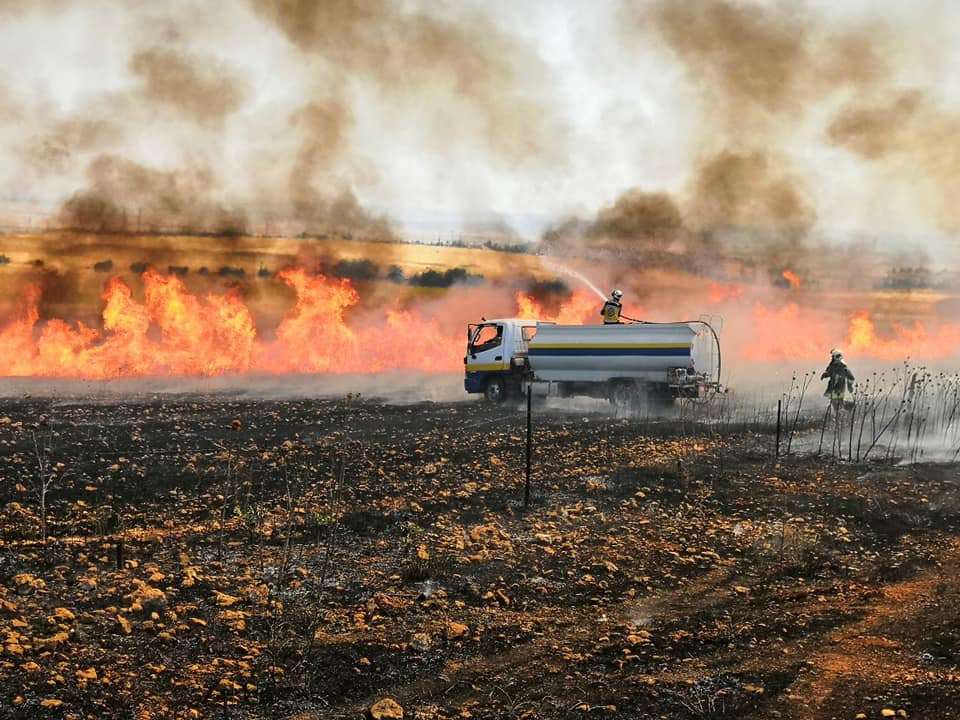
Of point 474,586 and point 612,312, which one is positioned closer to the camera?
point 474,586

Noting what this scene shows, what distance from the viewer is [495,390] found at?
80.2 ft

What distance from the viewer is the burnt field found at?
17.9 ft

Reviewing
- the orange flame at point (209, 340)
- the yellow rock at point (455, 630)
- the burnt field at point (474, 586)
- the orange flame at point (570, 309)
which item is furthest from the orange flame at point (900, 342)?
the yellow rock at point (455, 630)

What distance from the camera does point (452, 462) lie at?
45.1 ft

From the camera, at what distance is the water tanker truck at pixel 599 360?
2177 cm

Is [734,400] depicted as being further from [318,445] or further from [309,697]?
[309,697]

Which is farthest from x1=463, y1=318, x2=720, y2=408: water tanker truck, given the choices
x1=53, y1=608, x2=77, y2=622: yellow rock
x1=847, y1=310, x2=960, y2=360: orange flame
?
x1=847, y1=310, x2=960, y2=360: orange flame

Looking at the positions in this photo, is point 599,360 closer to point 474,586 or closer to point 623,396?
point 623,396

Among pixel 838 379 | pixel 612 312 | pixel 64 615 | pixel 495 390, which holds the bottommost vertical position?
pixel 64 615

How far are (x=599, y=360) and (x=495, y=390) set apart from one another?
358cm

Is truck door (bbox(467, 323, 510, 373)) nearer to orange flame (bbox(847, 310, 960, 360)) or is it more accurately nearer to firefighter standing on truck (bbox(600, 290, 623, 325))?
firefighter standing on truck (bbox(600, 290, 623, 325))

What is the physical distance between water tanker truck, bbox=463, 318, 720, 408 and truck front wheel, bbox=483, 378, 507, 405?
1.2 inches

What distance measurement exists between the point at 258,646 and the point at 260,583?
142 cm

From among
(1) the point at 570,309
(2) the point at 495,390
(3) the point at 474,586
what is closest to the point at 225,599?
(3) the point at 474,586
